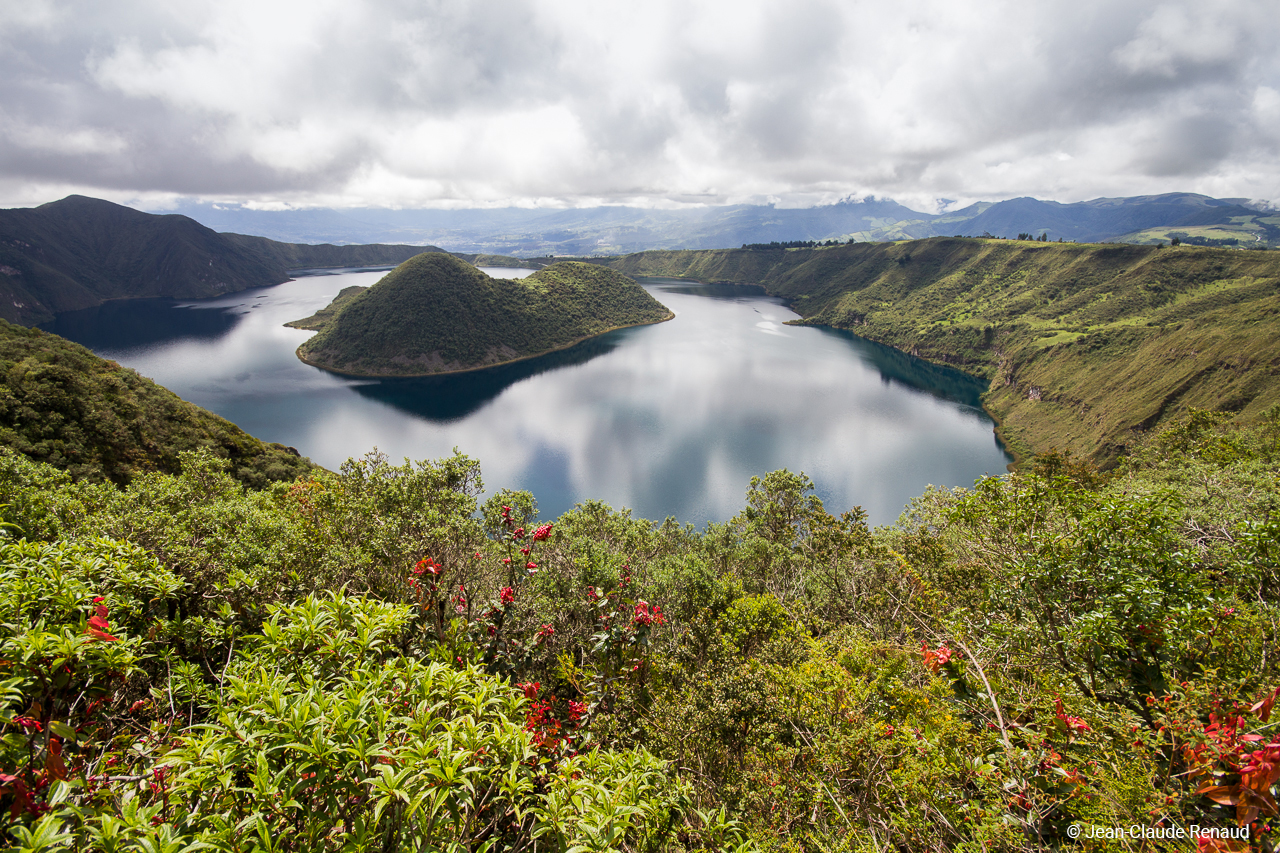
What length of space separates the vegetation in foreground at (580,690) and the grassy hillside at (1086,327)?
3066 inches

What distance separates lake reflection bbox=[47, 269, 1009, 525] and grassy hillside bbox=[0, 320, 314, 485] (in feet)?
62.7

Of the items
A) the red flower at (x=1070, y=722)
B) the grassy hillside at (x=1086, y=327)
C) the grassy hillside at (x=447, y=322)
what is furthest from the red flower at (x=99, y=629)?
the grassy hillside at (x=447, y=322)

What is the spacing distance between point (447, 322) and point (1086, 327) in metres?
152

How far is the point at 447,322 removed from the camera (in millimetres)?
121000

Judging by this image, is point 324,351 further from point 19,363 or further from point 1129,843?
point 1129,843

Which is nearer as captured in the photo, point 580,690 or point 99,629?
point 99,629

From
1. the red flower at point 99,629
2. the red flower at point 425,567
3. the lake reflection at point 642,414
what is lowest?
the lake reflection at point 642,414

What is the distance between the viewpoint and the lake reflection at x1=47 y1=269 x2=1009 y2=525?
6203 centimetres

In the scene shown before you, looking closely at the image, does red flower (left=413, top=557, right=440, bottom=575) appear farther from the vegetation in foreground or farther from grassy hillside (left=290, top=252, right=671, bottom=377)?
grassy hillside (left=290, top=252, right=671, bottom=377)

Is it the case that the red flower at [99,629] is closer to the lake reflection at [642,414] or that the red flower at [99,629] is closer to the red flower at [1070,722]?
the red flower at [1070,722]

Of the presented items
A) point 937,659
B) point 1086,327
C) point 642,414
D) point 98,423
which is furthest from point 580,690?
point 1086,327

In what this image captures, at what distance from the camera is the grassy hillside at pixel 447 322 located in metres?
112

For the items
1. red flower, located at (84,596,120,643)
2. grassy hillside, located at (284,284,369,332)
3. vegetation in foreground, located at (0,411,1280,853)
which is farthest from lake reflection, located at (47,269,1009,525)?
red flower, located at (84,596,120,643)

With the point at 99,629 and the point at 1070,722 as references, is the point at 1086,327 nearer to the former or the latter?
the point at 1070,722
